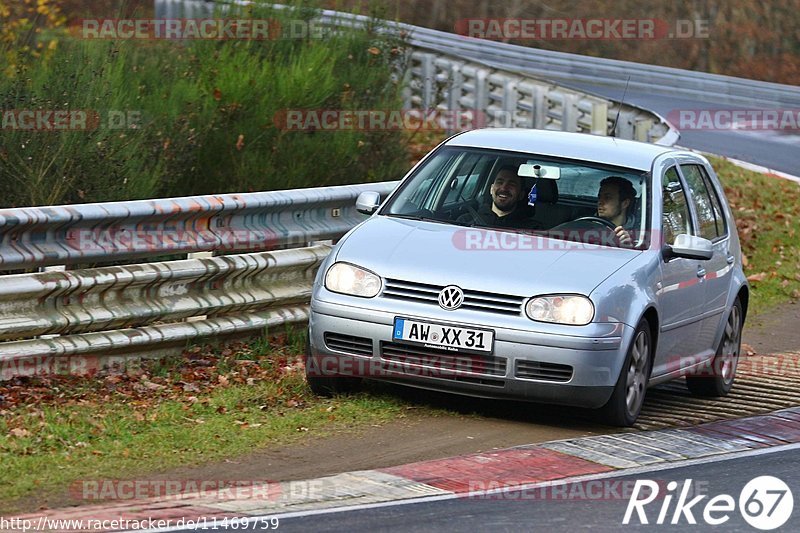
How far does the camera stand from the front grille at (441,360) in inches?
330

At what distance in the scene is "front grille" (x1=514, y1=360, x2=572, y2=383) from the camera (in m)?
8.37

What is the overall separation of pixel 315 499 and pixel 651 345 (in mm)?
3201

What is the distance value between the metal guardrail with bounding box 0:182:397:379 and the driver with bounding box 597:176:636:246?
262cm

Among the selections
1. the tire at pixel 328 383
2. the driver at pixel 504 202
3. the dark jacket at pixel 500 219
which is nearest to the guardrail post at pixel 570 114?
the driver at pixel 504 202

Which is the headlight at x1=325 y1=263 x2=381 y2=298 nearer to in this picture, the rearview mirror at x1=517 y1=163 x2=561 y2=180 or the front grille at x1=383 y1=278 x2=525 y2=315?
the front grille at x1=383 y1=278 x2=525 y2=315

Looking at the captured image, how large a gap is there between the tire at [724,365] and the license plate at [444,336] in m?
2.61

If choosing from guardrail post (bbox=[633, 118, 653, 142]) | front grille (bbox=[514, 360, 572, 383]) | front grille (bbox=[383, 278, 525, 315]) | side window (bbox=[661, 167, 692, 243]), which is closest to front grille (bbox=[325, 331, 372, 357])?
front grille (bbox=[383, 278, 525, 315])

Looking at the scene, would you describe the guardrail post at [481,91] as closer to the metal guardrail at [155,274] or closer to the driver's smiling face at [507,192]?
the metal guardrail at [155,274]

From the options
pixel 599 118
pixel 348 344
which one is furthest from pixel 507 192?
pixel 599 118

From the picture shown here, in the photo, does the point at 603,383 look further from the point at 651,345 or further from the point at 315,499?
the point at 315,499

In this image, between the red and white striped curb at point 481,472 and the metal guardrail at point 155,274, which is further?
the metal guardrail at point 155,274

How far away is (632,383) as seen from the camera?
8844 mm

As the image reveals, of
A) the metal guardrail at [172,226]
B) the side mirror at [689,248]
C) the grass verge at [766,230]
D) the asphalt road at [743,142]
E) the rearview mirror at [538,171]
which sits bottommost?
the grass verge at [766,230]

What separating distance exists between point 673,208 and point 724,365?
1404 mm
